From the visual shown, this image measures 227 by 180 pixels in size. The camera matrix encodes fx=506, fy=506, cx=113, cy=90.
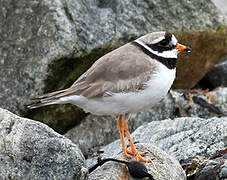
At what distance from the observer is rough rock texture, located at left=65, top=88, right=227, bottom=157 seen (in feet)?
33.3

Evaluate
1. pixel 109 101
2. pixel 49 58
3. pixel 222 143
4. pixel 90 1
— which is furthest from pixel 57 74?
pixel 222 143

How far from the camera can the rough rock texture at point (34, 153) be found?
209 inches

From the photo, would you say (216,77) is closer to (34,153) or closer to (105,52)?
(105,52)

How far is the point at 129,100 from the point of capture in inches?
280

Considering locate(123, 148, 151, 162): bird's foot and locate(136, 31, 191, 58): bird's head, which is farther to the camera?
locate(136, 31, 191, 58): bird's head

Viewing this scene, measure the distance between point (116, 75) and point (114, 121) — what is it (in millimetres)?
3129

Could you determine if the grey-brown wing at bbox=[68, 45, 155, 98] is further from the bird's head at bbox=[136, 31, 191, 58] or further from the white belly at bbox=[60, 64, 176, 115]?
the bird's head at bbox=[136, 31, 191, 58]

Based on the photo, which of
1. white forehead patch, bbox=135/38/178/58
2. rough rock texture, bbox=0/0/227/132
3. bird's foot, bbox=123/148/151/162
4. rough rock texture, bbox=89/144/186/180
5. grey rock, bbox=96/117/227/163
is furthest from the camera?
rough rock texture, bbox=0/0/227/132

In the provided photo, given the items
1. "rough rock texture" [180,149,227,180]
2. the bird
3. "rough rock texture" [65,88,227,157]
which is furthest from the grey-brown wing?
"rough rock texture" [65,88,227,157]

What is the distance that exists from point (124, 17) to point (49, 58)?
1922 millimetres

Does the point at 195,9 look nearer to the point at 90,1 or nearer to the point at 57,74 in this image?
the point at 90,1

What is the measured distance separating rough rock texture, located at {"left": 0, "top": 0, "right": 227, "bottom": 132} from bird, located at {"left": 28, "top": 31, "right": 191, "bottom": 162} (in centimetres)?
214

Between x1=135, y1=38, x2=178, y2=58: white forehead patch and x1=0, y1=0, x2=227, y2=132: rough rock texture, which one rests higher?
x1=135, y1=38, x2=178, y2=58: white forehead patch

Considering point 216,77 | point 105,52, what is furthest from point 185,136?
point 216,77
